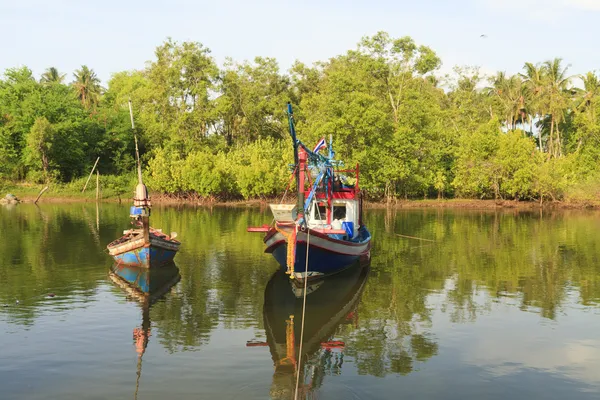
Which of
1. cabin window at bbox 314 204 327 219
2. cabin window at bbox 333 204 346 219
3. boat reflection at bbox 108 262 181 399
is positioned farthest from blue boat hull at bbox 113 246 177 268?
cabin window at bbox 333 204 346 219

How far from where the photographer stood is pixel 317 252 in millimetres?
24719

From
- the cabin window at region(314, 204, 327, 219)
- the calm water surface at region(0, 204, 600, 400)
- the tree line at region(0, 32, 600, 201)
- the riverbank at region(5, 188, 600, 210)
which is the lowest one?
the calm water surface at region(0, 204, 600, 400)

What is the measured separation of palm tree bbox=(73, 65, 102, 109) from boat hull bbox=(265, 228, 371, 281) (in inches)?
3234

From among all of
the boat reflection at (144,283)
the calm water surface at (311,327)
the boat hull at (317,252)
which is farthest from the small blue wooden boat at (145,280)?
the boat hull at (317,252)

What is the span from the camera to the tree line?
70438 mm

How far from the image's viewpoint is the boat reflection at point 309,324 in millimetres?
14741

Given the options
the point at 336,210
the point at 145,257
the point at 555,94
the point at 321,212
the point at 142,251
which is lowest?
the point at 145,257

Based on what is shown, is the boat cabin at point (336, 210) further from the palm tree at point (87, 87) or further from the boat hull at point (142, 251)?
the palm tree at point (87, 87)

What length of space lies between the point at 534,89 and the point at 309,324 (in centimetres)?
7352

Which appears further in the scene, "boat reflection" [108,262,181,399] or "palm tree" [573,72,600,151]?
"palm tree" [573,72,600,151]

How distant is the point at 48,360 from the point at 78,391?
2623 mm

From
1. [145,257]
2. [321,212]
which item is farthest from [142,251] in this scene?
[321,212]

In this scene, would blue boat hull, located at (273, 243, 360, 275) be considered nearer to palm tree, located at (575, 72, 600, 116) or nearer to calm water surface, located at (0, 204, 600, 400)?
calm water surface, located at (0, 204, 600, 400)

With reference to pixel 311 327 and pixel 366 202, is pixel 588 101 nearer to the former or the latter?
pixel 366 202
